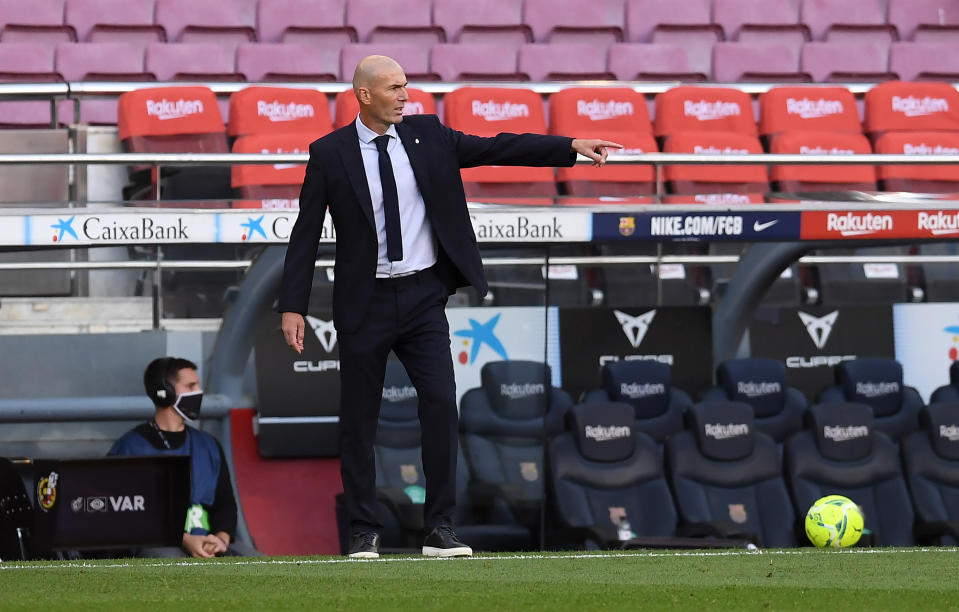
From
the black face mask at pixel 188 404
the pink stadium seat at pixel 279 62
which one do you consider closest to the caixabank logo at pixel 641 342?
the black face mask at pixel 188 404

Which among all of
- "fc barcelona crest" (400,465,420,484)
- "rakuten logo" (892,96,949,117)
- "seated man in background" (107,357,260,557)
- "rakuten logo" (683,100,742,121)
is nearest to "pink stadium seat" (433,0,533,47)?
"rakuten logo" (683,100,742,121)

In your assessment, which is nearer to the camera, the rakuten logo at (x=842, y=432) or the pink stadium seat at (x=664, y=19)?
the rakuten logo at (x=842, y=432)

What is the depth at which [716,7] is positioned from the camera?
43.8 ft

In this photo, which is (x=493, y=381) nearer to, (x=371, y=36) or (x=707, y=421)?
(x=707, y=421)

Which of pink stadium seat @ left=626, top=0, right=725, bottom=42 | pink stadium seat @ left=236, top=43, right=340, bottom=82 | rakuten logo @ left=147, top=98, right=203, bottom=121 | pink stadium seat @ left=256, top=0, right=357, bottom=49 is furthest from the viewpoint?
pink stadium seat @ left=626, top=0, right=725, bottom=42

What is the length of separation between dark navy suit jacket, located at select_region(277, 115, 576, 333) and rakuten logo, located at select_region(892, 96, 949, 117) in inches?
257

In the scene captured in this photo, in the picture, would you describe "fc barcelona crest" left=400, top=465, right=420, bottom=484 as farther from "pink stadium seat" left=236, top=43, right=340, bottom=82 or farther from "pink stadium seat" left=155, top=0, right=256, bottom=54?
"pink stadium seat" left=155, top=0, right=256, bottom=54

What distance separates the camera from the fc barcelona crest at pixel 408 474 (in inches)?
323

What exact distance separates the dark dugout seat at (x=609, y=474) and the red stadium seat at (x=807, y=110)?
112 inches

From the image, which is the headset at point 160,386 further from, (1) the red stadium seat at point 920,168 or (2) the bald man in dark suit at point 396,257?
(1) the red stadium seat at point 920,168

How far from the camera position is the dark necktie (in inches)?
189

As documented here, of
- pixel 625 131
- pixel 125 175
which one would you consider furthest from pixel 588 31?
pixel 125 175

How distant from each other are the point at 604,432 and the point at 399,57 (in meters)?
4.45

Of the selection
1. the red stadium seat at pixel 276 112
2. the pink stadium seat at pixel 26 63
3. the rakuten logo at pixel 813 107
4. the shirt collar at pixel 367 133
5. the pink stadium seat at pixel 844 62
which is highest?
the pink stadium seat at pixel 844 62
